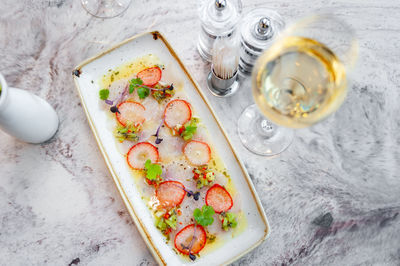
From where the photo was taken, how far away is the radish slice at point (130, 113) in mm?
927

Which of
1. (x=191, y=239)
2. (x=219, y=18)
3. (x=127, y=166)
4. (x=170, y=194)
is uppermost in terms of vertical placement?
(x=219, y=18)

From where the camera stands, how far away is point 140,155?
91cm

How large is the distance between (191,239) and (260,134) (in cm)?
31

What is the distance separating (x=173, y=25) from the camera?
973 millimetres

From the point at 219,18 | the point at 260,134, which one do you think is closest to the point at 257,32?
the point at 219,18

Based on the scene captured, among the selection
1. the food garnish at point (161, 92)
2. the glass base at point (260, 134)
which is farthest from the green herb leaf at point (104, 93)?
the glass base at point (260, 134)

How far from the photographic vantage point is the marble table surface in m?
0.92

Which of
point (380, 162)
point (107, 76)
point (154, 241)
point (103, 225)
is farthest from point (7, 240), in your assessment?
point (380, 162)

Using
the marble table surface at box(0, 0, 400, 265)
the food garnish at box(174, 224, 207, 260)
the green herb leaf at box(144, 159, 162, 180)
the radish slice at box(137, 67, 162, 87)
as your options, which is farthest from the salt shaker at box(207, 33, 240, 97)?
the food garnish at box(174, 224, 207, 260)

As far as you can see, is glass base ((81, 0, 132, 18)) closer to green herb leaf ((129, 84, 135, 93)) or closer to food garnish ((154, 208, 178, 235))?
green herb leaf ((129, 84, 135, 93))

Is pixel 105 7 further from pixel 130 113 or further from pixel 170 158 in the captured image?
pixel 170 158

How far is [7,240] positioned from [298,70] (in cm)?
82

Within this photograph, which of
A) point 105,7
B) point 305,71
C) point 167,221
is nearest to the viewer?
point 305,71

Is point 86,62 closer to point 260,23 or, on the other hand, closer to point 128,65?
point 128,65
